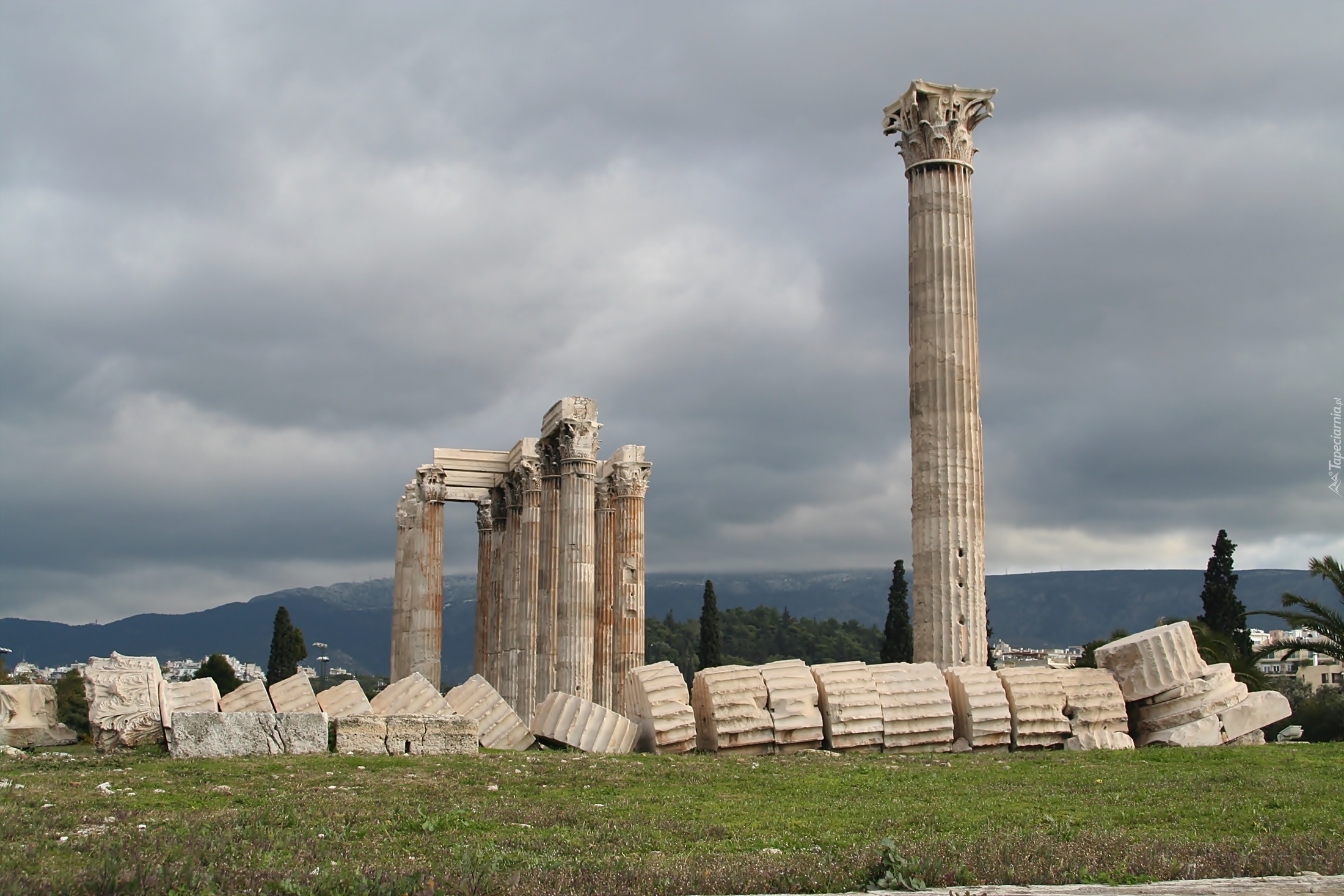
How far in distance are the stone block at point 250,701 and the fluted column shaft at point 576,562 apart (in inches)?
578

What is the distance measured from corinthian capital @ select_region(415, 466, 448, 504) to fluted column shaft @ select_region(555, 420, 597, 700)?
20.2 ft

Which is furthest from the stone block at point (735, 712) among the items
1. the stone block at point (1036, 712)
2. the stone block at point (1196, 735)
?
the stone block at point (1196, 735)

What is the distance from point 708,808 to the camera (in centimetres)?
1267

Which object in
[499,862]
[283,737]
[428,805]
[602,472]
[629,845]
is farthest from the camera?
[602,472]

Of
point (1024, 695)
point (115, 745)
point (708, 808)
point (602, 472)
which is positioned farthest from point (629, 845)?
point (602, 472)

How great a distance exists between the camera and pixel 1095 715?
20.1m

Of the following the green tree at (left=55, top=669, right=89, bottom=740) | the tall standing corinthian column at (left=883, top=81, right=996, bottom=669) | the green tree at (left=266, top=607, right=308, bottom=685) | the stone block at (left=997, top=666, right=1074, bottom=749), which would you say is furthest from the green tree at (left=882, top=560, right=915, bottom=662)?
the stone block at (left=997, top=666, right=1074, bottom=749)

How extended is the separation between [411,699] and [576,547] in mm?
14765

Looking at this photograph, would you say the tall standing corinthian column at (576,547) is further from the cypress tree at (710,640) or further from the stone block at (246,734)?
the cypress tree at (710,640)

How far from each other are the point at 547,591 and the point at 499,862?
103 ft

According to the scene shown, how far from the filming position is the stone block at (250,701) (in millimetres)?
22469

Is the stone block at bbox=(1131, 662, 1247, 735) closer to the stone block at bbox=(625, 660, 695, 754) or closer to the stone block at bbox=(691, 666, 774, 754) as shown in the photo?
the stone block at bbox=(691, 666, 774, 754)

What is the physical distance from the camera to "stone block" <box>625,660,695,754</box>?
19.7 meters

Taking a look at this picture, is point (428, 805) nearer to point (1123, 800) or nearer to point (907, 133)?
point (1123, 800)
